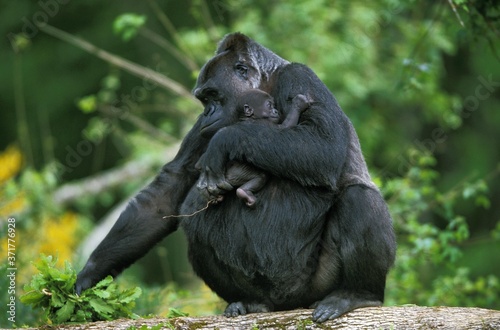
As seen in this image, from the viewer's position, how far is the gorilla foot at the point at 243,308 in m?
4.81

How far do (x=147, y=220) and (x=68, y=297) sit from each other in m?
0.84

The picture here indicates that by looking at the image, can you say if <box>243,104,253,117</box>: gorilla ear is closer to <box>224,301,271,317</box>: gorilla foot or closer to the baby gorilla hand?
the baby gorilla hand

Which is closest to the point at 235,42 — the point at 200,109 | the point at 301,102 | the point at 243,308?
the point at 301,102

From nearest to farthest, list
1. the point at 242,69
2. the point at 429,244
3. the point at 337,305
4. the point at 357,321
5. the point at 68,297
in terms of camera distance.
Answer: the point at 357,321 < the point at 337,305 < the point at 68,297 < the point at 242,69 < the point at 429,244

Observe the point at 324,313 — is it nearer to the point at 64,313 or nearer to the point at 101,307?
the point at 101,307

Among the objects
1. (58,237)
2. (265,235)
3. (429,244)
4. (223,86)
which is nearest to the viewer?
(265,235)

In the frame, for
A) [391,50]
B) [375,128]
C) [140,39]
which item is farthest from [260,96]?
[140,39]

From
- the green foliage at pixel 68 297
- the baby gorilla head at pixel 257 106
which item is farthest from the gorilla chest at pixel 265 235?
the green foliage at pixel 68 297

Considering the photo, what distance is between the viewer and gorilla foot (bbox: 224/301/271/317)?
4813 mm

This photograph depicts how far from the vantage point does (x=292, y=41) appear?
391 inches

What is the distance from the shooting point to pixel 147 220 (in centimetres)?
542

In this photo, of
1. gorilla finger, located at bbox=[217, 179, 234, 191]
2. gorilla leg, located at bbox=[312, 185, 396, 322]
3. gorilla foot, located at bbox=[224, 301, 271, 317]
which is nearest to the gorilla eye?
gorilla finger, located at bbox=[217, 179, 234, 191]

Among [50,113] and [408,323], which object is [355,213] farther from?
[50,113]

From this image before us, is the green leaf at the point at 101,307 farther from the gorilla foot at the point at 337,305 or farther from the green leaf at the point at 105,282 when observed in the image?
the gorilla foot at the point at 337,305
